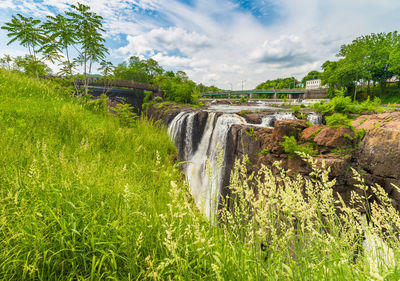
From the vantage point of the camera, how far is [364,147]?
5961 mm

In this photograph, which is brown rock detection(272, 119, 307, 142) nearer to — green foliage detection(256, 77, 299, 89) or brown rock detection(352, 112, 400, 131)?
brown rock detection(352, 112, 400, 131)

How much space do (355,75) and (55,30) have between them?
37987 millimetres

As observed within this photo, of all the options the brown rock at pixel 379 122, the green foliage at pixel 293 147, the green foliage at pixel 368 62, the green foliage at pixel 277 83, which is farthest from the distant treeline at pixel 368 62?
the green foliage at pixel 277 83

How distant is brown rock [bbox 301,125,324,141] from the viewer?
6488 mm

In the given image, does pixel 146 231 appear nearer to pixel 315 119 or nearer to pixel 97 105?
pixel 97 105

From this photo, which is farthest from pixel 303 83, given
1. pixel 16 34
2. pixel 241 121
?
pixel 16 34

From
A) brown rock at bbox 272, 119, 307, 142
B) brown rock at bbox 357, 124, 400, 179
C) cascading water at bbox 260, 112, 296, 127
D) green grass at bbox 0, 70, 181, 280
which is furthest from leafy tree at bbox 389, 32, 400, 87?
green grass at bbox 0, 70, 181, 280

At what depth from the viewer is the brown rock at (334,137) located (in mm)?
6078

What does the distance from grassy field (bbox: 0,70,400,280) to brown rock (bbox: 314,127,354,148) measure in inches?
176

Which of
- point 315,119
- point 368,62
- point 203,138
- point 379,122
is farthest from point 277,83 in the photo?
point 379,122

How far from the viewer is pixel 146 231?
5.44ft

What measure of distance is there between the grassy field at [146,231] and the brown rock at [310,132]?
15.2 ft

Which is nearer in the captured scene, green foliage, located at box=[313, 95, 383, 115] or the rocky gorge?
the rocky gorge

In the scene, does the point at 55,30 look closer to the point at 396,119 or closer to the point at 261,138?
the point at 261,138
